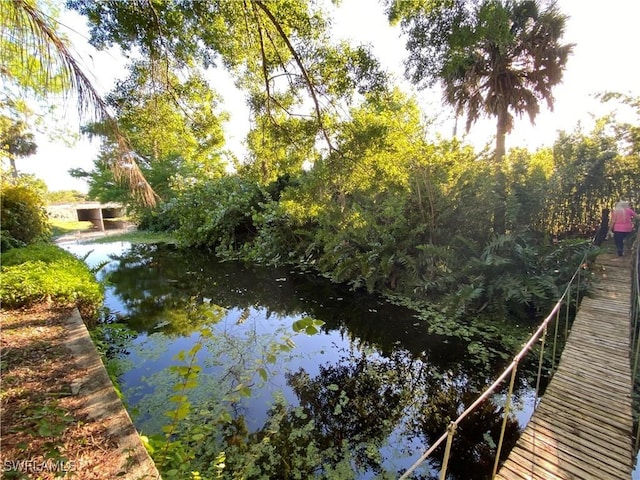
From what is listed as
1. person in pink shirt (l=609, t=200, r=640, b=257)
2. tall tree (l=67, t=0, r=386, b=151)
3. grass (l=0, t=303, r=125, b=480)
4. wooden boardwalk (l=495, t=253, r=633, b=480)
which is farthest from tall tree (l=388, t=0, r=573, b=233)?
grass (l=0, t=303, r=125, b=480)

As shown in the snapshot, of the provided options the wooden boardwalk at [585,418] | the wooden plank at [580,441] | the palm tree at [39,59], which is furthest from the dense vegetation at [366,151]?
the wooden plank at [580,441]

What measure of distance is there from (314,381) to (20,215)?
34.4 ft

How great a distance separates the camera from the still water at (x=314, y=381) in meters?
2.78

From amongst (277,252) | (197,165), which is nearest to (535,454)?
(277,252)

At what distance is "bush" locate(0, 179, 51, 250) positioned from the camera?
8242mm

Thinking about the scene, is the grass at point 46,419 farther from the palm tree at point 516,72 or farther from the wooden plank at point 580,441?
the palm tree at point 516,72

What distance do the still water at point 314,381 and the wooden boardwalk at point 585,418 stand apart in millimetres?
644

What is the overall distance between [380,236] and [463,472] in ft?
18.3

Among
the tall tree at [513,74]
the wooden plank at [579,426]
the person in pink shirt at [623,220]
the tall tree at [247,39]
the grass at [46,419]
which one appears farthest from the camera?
the tall tree at [513,74]

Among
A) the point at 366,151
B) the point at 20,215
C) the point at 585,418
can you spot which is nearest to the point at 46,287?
the point at 366,151

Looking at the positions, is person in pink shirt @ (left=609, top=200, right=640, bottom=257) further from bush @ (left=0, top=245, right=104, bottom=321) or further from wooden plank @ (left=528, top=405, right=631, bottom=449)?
bush @ (left=0, top=245, right=104, bottom=321)

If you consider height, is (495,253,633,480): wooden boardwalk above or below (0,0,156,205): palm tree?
below

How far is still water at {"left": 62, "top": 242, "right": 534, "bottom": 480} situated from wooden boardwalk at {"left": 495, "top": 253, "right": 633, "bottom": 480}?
644 mm

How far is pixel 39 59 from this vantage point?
101 inches
